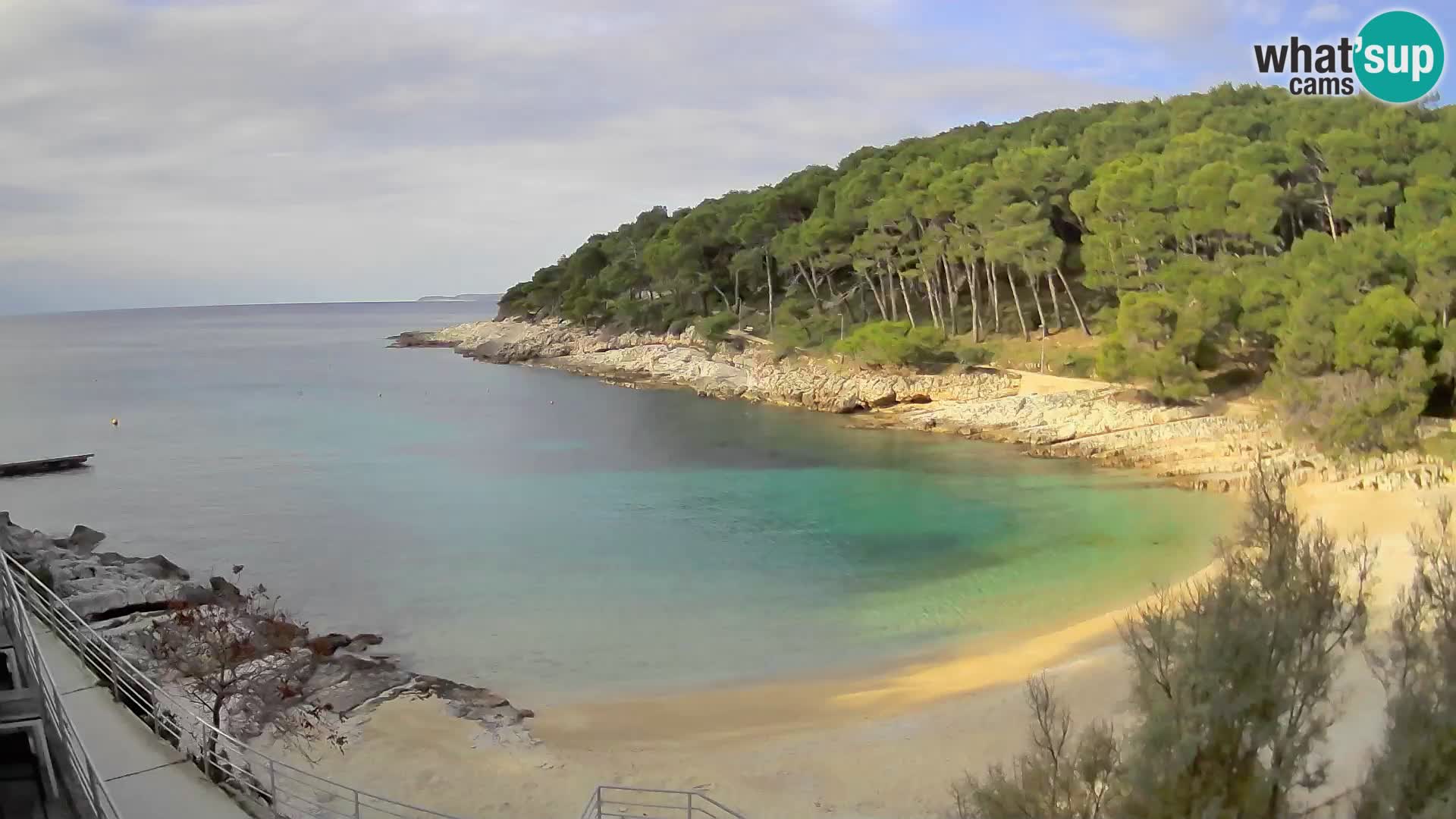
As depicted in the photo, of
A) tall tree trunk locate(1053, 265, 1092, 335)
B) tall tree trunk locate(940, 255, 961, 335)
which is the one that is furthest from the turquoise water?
tall tree trunk locate(1053, 265, 1092, 335)

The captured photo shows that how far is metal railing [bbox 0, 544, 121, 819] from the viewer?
5035mm

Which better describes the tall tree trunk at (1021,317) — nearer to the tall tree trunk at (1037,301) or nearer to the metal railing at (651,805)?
the tall tree trunk at (1037,301)

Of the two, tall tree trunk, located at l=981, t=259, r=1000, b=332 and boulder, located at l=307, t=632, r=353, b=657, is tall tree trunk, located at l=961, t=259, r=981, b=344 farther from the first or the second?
boulder, located at l=307, t=632, r=353, b=657

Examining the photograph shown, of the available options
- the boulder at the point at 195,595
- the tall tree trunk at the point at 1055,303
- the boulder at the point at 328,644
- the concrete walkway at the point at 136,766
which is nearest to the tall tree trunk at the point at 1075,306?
the tall tree trunk at the point at 1055,303

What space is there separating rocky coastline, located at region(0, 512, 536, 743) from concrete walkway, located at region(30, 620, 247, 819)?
1592mm

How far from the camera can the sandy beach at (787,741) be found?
9.05 m

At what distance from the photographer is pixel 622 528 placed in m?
21.0

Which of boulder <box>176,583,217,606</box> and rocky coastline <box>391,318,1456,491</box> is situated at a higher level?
rocky coastline <box>391,318,1456,491</box>

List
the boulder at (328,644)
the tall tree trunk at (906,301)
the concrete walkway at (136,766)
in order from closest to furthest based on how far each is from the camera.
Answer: the concrete walkway at (136,766) → the boulder at (328,644) → the tall tree trunk at (906,301)

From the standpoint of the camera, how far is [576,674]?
1282 cm

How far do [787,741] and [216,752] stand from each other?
5625 mm

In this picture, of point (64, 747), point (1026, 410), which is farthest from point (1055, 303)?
point (64, 747)

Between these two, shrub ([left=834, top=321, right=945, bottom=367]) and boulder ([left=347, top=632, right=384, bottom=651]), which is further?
shrub ([left=834, top=321, right=945, bottom=367])

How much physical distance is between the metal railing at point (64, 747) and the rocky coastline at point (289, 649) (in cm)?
373
